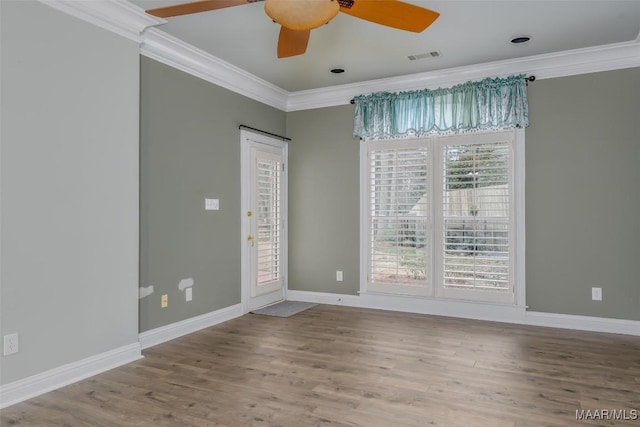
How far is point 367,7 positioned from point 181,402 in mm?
2582

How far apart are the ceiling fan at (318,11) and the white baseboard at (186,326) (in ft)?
8.54

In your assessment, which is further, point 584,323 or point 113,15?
point 584,323

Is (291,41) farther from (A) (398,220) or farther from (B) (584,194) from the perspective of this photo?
(B) (584,194)

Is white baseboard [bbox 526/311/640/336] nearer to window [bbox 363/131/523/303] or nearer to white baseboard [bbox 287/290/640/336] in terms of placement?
white baseboard [bbox 287/290/640/336]

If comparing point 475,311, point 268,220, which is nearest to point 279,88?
point 268,220

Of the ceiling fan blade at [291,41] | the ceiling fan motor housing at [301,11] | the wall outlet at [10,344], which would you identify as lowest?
the wall outlet at [10,344]

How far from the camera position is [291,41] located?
298 cm

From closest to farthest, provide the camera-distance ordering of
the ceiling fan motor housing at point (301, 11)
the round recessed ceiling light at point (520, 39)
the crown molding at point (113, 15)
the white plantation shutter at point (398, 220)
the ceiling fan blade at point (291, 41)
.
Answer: the ceiling fan motor housing at point (301, 11)
the ceiling fan blade at point (291, 41)
the crown molding at point (113, 15)
the round recessed ceiling light at point (520, 39)
the white plantation shutter at point (398, 220)

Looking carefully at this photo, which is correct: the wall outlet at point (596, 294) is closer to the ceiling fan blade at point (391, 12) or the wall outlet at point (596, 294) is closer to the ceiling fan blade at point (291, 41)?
the ceiling fan blade at point (391, 12)

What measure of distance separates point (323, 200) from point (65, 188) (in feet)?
10.5

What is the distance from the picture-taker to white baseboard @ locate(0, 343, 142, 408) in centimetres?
267

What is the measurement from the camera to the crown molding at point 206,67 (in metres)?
3.81

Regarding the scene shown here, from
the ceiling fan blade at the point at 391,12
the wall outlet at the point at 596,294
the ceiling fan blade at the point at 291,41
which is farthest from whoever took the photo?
the wall outlet at the point at 596,294

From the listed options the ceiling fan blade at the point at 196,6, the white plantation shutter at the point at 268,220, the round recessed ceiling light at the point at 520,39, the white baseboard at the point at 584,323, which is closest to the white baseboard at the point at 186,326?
the white plantation shutter at the point at 268,220
